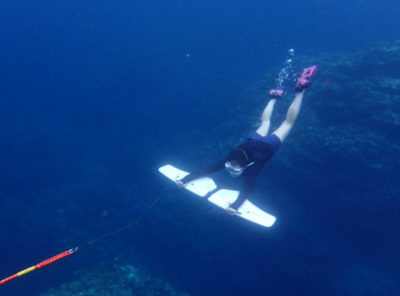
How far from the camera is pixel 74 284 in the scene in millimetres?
12648

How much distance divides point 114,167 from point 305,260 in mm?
13109

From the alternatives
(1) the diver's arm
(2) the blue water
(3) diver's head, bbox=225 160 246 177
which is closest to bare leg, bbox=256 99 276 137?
(1) the diver's arm

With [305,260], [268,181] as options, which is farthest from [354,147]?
[305,260]

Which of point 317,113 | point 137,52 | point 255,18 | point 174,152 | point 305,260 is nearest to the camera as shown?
point 305,260

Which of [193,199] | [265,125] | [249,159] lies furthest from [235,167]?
[193,199]

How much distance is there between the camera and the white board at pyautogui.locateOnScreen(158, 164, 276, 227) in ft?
20.2

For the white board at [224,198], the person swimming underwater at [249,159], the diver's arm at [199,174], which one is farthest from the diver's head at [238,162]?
the diver's arm at [199,174]

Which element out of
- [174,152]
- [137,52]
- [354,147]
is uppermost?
[137,52]

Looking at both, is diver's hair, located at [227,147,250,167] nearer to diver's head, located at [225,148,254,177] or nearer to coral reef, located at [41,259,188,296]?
diver's head, located at [225,148,254,177]

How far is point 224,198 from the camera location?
678 centimetres

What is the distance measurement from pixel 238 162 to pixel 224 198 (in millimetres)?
1122

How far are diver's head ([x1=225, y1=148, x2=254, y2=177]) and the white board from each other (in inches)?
31.3

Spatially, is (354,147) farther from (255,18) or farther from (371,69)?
(255,18)

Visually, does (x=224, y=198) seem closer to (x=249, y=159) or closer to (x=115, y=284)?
(x=249, y=159)
